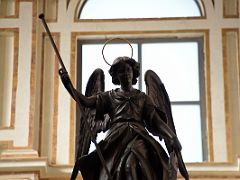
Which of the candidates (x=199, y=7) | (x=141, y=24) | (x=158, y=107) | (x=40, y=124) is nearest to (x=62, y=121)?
(x=40, y=124)

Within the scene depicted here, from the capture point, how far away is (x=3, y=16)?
10.6m

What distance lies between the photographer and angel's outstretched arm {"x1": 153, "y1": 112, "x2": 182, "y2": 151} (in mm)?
5090

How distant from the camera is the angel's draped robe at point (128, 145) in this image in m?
4.96

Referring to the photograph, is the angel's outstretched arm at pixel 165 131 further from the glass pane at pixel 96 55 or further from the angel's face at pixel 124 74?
the glass pane at pixel 96 55

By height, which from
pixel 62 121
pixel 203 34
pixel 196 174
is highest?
pixel 203 34

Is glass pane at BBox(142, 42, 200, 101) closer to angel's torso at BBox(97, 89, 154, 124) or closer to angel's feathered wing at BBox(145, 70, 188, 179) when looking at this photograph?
angel's feathered wing at BBox(145, 70, 188, 179)

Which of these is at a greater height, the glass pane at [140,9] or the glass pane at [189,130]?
the glass pane at [140,9]

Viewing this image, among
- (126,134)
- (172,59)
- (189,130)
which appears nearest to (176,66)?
(172,59)

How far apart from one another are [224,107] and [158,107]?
4686 millimetres

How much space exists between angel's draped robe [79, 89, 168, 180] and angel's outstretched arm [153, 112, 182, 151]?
0.10ft

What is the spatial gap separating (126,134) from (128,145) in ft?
0.24

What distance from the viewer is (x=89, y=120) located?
5.42 m

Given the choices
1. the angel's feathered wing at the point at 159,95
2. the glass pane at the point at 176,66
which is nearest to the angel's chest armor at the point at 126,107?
the angel's feathered wing at the point at 159,95

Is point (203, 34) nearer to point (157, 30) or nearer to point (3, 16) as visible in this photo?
point (157, 30)
